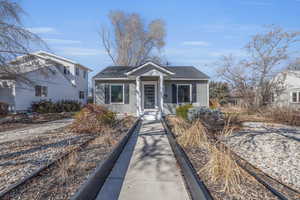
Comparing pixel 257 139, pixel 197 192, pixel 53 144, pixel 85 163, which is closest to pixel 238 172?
pixel 197 192

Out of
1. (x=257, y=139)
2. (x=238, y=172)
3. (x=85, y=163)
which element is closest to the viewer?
(x=238, y=172)

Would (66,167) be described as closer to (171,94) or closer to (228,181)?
(228,181)

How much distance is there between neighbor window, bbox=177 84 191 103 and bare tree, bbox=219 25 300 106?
184 inches

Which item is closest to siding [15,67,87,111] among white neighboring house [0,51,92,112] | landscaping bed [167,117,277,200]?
white neighboring house [0,51,92,112]

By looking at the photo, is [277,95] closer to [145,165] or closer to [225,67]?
[225,67]

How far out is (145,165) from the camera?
3.78 m

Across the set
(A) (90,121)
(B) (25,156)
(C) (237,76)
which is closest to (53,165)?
(B) (25,156)

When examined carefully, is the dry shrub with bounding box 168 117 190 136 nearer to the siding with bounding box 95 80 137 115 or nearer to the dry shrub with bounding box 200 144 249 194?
the dry shrub with bounding box 200 144 249 194

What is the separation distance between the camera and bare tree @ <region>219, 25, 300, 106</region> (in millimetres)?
15164

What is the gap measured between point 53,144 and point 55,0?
858 cm

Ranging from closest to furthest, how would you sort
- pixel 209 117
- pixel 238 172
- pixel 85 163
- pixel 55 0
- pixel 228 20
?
pixel 238 172, pixel 85 163, pixel 209 117, pixel 55 0, pixel 228 20

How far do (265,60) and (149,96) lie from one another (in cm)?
966

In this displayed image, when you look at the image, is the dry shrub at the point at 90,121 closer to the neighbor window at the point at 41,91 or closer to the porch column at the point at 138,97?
the porch column at the point at 138,97

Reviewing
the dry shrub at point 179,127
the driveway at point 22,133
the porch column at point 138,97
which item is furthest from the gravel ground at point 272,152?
the porch column at point 138,97
